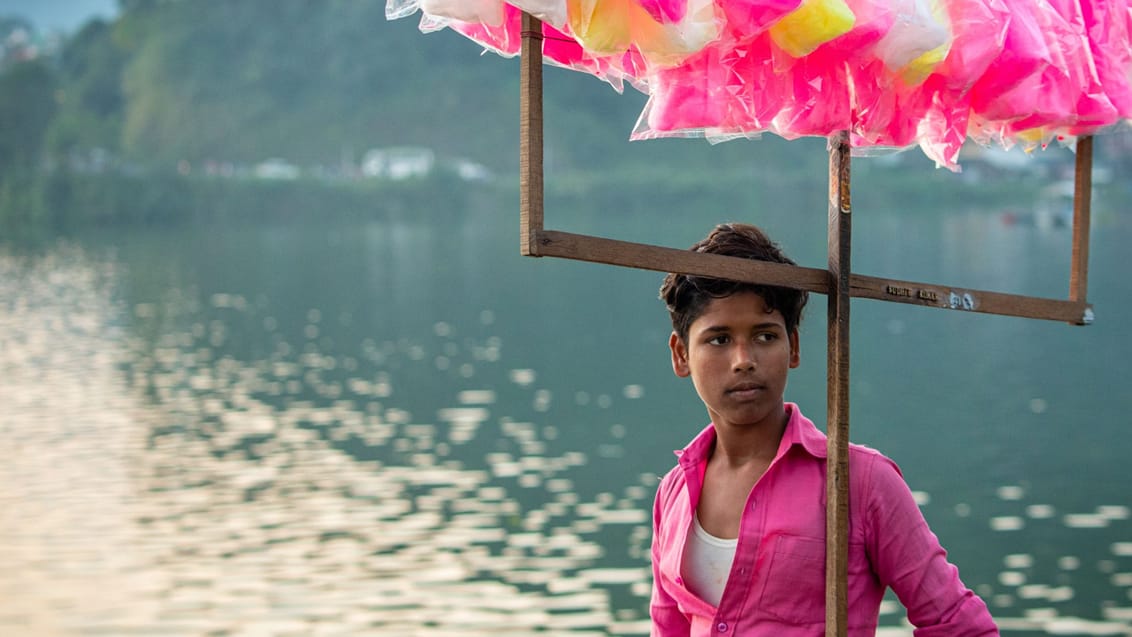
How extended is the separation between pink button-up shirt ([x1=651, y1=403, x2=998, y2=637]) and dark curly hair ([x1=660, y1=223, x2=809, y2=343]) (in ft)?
0.51

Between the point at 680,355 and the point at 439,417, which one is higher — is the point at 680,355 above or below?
above

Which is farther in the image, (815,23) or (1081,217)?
(1081,217)

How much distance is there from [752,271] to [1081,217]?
720mm

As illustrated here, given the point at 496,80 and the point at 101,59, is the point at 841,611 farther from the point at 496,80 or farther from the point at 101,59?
the point at 101,59

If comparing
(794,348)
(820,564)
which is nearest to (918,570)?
(820,564)

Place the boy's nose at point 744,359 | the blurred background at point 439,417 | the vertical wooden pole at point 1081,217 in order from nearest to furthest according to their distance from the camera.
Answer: the boy's nose at point 744,359, the vertical wooden pole at point 1081,217, the blurred background at point 439,417

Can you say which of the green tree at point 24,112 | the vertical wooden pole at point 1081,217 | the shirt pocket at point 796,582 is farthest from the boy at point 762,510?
the green tree at point 24,112

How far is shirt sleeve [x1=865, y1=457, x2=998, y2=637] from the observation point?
1540mm

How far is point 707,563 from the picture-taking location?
5.36 ft

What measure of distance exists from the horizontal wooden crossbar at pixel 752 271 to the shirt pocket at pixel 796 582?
0.96ft

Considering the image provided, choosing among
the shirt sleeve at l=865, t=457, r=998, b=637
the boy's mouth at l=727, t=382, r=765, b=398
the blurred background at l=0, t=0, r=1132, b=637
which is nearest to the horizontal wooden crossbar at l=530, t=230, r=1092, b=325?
the boy's mouth at l=727, t=382, r=765, b=398

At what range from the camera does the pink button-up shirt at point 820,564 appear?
155cm

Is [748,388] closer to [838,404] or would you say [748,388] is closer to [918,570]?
[838,404]

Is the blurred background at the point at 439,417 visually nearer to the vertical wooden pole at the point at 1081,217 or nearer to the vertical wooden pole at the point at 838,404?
the vertical wooden pole at the point at 1081,217
